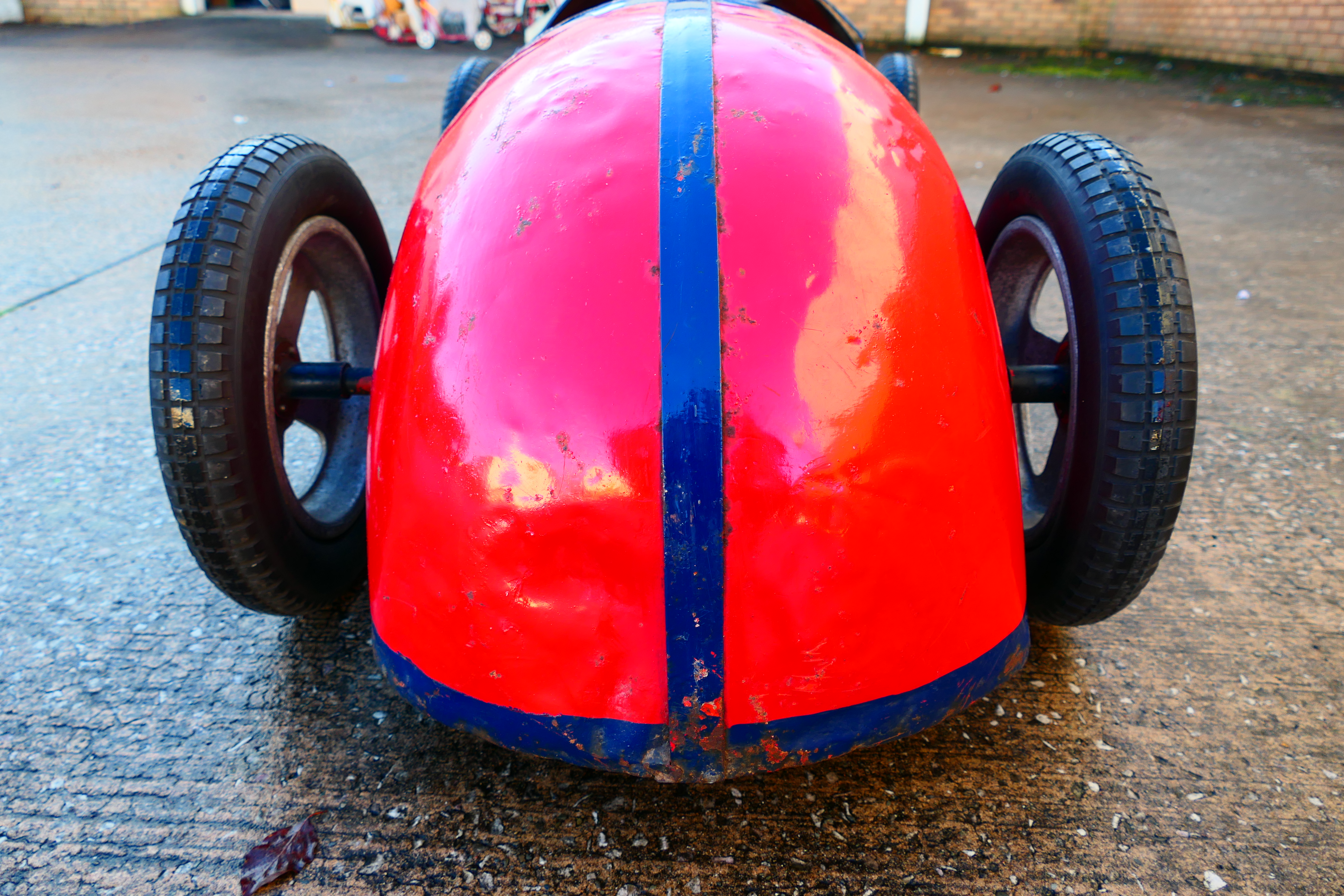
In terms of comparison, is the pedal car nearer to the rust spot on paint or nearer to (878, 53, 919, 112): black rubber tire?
the rust spot on paint

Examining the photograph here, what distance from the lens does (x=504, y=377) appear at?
1.10 m

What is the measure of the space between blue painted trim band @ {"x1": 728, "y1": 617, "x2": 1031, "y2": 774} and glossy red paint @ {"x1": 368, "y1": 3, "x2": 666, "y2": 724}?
0.43 feet

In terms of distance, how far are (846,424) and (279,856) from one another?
103 cm

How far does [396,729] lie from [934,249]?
1.16 metres

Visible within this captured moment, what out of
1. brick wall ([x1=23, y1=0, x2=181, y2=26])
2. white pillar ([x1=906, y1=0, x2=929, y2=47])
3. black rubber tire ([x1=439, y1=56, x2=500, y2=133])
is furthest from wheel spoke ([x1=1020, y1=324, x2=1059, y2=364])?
brick wall ([x1=23, y1=0, x2=181, y2=26])

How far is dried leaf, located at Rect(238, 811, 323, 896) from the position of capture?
126 cm

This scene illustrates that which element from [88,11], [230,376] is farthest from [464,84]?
[88,11]

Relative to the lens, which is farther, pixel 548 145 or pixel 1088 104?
pixel 1088 104

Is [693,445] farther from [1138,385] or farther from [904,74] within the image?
[904,74]

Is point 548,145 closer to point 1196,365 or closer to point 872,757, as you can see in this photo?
point 1196,365

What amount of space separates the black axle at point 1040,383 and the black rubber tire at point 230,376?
1261 millimetres

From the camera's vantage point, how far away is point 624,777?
142cm

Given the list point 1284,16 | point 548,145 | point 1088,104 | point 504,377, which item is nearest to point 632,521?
point 504,377

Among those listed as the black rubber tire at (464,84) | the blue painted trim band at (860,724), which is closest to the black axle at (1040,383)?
the blue painted trim band at (860,724)
